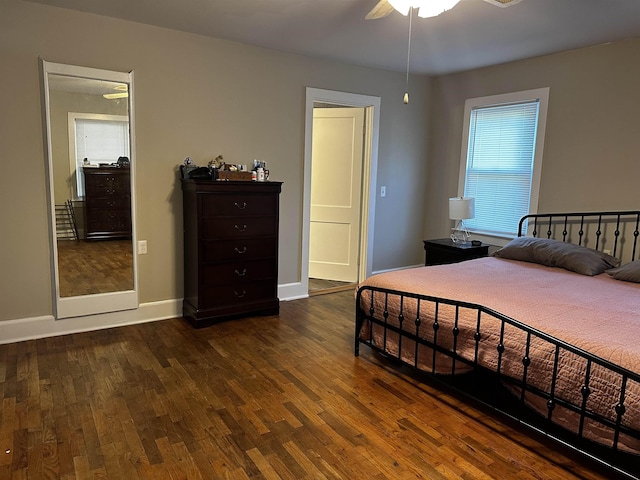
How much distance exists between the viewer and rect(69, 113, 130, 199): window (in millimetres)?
3498

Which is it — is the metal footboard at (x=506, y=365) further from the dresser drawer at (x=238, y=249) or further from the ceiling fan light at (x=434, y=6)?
the ceiling fan light at (x=434, y=6)

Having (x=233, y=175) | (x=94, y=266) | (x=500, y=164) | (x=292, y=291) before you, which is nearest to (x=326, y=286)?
(x=292, y=291)

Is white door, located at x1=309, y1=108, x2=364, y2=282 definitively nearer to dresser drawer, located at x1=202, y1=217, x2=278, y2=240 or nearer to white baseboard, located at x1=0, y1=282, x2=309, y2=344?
dresser drawer, located at x1=202, y1=217, x2=278, y2=240

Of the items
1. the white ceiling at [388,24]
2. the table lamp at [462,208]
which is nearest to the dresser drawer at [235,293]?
the table lamp at [462,208]

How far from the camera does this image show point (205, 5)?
3154 mm

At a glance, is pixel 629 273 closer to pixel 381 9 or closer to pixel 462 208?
pixel 462 208

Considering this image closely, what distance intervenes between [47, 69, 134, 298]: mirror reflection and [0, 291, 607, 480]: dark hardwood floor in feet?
1.81

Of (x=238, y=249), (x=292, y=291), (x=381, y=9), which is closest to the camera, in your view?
(x=381, y=9)

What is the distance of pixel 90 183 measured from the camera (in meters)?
3.60

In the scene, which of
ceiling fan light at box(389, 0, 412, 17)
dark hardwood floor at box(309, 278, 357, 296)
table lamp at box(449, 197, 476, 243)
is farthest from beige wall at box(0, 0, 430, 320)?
ceiling fan light at box(389, 0, 412, 17)

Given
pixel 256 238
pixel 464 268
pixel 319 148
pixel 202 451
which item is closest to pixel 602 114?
pixel 464 268

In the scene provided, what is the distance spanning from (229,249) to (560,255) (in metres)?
2.74

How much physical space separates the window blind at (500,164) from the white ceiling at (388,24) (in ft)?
2.04

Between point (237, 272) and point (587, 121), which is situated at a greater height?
point (587, 121)
